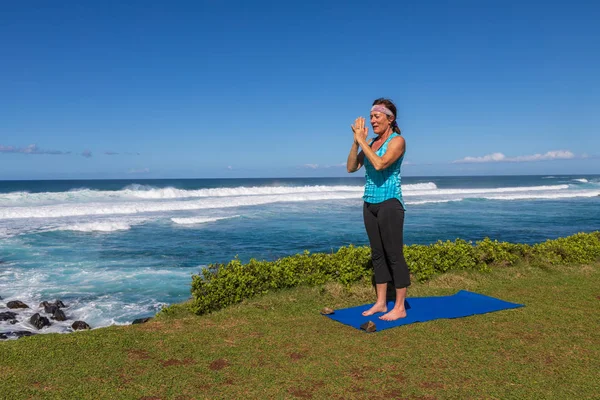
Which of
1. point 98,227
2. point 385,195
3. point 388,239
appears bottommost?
point 98,227

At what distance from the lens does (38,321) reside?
834cm

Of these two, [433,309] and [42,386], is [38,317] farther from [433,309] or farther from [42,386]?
[433,309]

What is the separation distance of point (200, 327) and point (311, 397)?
228cm

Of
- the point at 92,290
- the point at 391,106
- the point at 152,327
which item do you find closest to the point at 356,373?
the point at 152,327

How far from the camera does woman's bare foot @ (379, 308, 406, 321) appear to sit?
18.1 feet

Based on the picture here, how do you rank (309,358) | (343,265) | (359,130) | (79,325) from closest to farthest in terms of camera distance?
(309,358), (359,130), (343,265), (79,325)

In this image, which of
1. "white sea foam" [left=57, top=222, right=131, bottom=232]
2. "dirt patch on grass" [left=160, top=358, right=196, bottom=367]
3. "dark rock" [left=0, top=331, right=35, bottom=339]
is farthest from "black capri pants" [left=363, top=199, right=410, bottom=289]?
"white sea foam" [left=57, top=222, right=131, bottom=232]

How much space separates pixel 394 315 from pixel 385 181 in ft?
5.57

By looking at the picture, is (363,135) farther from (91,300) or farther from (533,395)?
(91,300)

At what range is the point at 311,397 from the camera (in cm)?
364

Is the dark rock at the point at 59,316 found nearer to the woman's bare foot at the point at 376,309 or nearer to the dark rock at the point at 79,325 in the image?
the dark rock at the point at 79,325

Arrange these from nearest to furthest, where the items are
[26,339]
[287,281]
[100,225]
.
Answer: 1. [26,339]
2. [287,281]
3. [100,225]

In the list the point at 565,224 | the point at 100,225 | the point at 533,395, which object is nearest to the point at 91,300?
the point at 533,395

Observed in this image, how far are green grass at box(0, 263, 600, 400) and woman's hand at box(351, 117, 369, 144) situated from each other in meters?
2.34
